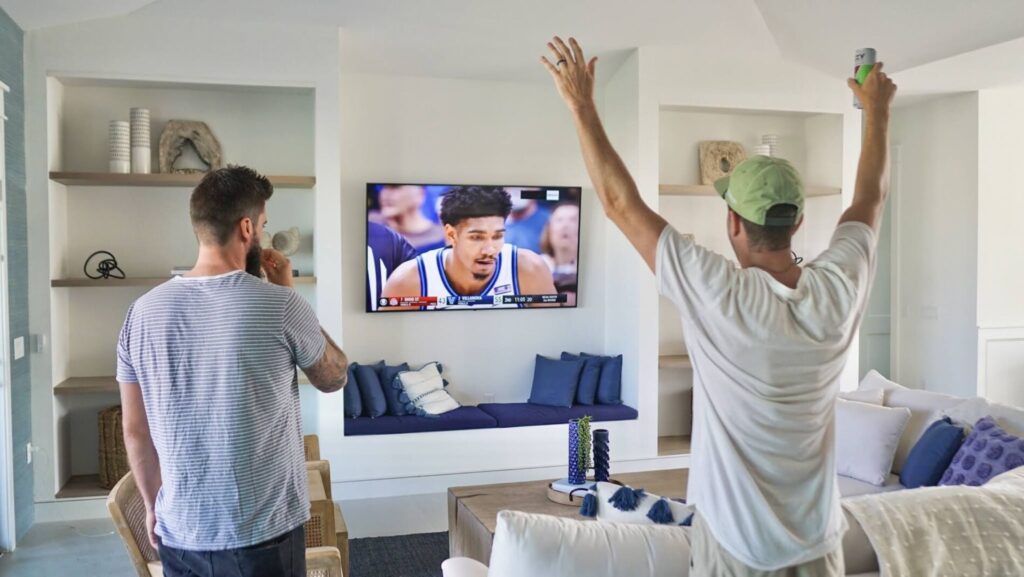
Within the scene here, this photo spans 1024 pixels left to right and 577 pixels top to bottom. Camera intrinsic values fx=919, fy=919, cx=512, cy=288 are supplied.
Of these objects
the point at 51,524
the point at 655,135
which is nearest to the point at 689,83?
the point at 655,135

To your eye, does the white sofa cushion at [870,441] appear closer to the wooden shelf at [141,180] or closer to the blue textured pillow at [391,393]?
the blue textured pillow at [391,393]

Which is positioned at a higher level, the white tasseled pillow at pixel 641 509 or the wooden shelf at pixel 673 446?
the white tasseled pillow at pixel 641 509

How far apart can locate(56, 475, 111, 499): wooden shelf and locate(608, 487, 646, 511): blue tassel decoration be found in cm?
357

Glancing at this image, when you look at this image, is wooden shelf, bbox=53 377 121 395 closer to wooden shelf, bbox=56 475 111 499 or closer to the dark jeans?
wooden shelf, bbox=56 475 111 499

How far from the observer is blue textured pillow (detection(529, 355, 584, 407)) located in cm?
620

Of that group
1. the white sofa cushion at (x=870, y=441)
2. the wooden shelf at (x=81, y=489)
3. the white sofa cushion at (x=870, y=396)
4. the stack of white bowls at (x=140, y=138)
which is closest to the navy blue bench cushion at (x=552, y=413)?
the white sofa cushion at (x=870, y=396)

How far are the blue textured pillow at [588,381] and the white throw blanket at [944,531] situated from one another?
12.4 feet

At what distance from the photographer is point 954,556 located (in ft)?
7.65

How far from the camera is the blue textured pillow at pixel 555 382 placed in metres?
6.20

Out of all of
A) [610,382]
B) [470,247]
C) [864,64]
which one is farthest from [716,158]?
[864,64]

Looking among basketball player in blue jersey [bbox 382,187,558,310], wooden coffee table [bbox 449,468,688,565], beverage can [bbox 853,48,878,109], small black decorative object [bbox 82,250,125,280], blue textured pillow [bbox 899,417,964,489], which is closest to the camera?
beverage can [bbox 853,48,878,109]

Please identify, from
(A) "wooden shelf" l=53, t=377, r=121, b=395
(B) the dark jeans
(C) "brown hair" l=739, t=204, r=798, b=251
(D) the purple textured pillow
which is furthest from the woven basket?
(C) "brown hair" l=739, t=204, r=798, b=251

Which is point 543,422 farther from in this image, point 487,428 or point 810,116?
point 810,116

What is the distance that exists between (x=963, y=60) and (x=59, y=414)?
5771 mm
